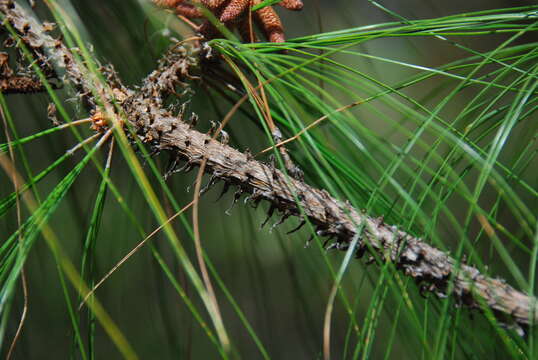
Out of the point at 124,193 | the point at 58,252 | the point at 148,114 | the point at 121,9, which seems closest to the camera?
the point at 58,252

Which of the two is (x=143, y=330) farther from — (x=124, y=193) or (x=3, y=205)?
(x=3, y=205)

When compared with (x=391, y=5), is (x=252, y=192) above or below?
below

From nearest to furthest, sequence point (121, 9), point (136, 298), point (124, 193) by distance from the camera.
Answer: point (121, 9) → point (124, 193) → point (136, 298)

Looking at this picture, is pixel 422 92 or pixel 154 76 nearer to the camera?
pixel 154 76

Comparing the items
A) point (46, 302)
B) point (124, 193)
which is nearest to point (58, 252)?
point (124, 193)

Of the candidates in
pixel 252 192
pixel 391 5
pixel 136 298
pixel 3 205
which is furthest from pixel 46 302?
pixel 391 5

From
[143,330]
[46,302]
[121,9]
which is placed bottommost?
[143,330]
